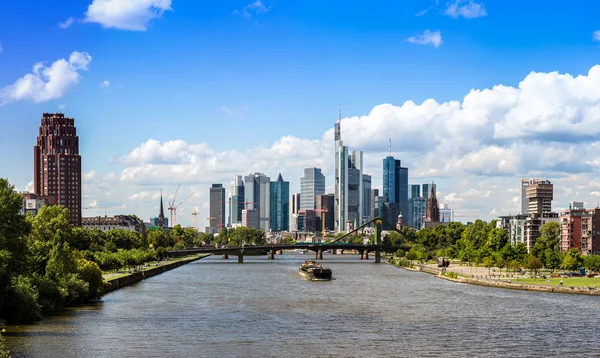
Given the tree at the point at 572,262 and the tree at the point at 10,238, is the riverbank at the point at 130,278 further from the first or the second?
the tree at the point at 572,262

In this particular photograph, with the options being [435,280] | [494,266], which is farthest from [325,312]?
[494,266]

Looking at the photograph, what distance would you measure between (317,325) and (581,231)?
117m

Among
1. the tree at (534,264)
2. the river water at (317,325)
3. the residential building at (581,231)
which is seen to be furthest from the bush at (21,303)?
the residential building at (581,231)

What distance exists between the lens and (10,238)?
6656cm

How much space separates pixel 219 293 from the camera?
100438 millimetres

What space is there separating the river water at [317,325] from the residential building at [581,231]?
67.4 metres

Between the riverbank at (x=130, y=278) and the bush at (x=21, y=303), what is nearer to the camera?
the bush at (x=21, y=303)

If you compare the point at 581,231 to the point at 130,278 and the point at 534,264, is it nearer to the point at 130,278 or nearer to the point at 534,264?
the point at 534,264

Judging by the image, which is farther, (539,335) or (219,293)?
(219,293)

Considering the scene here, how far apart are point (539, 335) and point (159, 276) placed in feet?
285

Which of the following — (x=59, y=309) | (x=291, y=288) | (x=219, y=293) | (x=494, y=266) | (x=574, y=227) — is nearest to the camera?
(x=59, y=309)

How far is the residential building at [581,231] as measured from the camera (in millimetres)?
166375

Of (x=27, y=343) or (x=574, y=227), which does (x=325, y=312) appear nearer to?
(x=27, y=343)

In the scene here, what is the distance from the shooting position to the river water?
184ft
